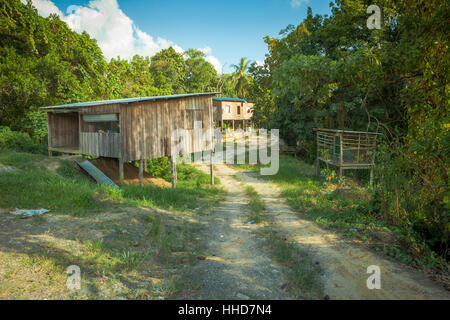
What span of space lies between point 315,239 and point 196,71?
147 feet

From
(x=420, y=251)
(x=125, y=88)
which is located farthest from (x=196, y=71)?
(x=420, y=251)

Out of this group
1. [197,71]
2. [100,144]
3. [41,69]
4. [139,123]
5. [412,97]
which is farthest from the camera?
[197,71]

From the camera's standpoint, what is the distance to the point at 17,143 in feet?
56.9

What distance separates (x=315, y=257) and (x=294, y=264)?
59 cm

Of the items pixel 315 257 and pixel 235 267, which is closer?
pixel 235 267

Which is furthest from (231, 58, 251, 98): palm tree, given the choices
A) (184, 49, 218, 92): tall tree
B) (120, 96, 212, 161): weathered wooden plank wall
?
(120, 96, 212, 161): weathered wooden plank wall

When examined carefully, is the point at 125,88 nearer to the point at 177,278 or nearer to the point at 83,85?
the point at 83,85

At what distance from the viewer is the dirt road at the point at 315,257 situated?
400 centimetres

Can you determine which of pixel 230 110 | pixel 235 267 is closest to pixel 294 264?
pixel 235 267

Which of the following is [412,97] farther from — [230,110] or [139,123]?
[230,110]

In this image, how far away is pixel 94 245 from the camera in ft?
17.0

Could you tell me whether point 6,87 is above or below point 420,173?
above

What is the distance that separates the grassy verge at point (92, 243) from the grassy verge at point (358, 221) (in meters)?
3.56

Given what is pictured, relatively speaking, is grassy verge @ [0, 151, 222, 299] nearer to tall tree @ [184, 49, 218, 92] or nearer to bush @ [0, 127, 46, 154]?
bush @ [0, 127, 46, 154]
